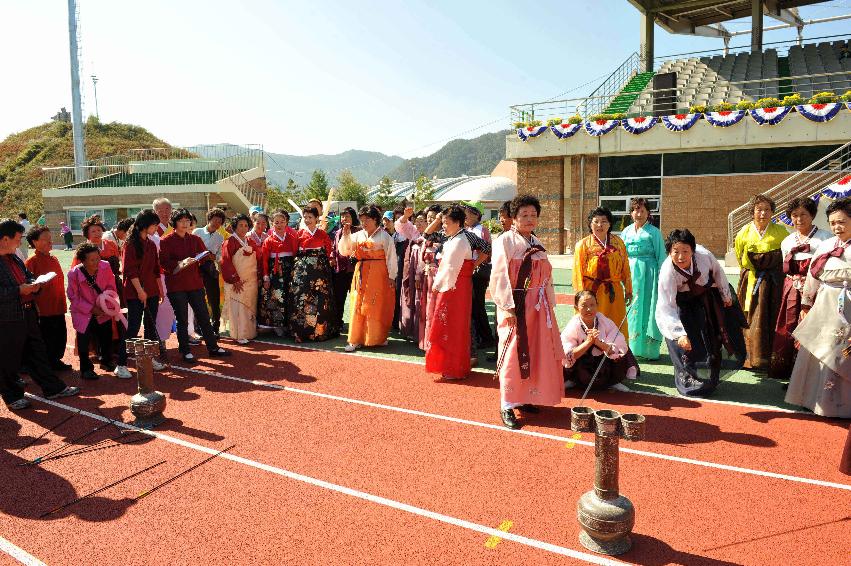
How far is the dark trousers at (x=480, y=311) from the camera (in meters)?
8.29

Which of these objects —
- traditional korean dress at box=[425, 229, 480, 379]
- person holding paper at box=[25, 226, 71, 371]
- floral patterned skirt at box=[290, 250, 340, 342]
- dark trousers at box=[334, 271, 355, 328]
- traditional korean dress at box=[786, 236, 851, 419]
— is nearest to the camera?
traditional korean dress at box=[786, 236, 851, 419]

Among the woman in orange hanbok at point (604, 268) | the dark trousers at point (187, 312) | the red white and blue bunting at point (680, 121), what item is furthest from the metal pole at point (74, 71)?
the woman in orange hanbok at point (604, 268)

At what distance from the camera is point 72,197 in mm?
35656

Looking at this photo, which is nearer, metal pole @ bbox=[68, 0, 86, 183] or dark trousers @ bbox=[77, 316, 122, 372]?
dark trousers @ bbox=[77, 316, 122, 372]

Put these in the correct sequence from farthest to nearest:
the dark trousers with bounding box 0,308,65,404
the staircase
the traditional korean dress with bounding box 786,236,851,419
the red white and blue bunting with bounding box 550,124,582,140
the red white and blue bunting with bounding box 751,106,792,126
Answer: the staircase → the red white and blue bunting with bounding box 550,124,582,140 → the red white and blue bunting with bounding box 751,106,792,126 → the dark trousers with bounding box 0,308,65,404 → the traditional korean dress with bounding box 786,236,851,419

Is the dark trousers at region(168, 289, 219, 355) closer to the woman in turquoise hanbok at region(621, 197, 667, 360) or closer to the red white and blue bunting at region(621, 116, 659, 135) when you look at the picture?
the woman in turquoise hanbok at region(621, 197, 667, 360)

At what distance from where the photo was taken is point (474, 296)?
27.3 ft

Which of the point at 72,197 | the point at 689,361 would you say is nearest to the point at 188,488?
the point at 689,361

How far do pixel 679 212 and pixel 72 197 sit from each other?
32.8 metres

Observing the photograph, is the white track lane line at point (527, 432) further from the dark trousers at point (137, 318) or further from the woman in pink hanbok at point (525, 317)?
the dark trousers at point (137, 318)

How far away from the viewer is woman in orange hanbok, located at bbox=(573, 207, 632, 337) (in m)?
6.81

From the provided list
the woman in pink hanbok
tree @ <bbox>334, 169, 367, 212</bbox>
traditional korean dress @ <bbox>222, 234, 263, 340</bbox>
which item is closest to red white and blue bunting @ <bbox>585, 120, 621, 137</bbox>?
traditional korean dress @ <bbox>222, 234, 263, 340</bbox>

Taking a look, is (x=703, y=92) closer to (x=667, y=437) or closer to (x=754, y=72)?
(x=754, y=72)

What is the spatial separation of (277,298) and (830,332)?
696 cm
